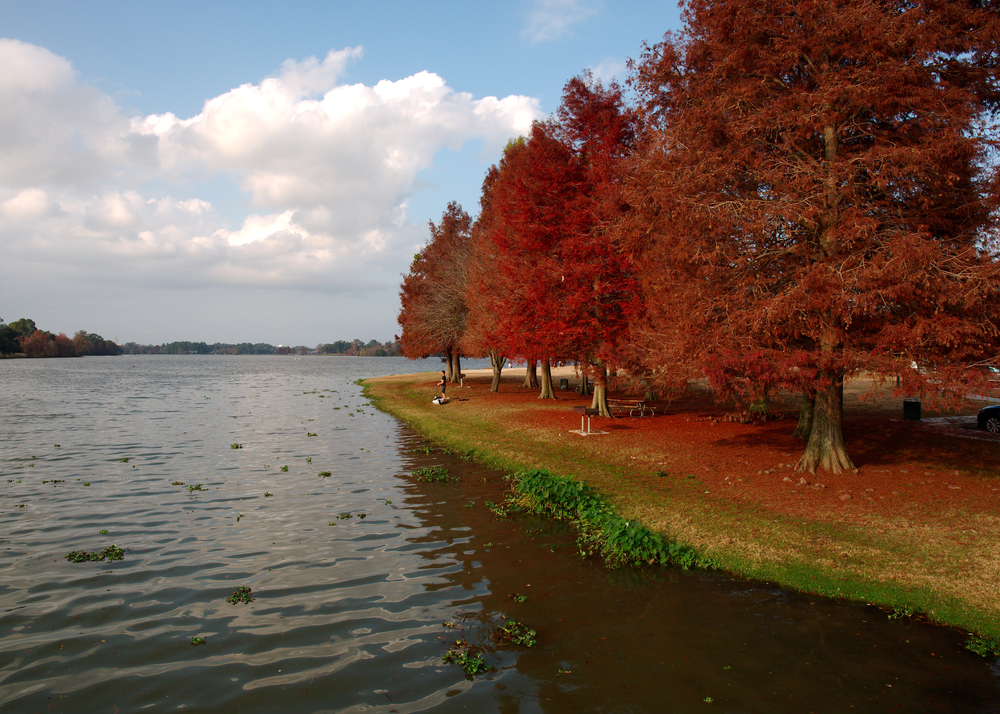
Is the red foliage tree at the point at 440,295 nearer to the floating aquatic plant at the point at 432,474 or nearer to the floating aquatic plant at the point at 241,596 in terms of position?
Answer: the floating aquatic plant at the point at 432,474

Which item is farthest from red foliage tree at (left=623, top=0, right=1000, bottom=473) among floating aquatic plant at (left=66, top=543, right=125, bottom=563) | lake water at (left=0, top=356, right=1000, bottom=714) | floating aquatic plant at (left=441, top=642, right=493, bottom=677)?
floating aquatic plant at (left=66, top=543, right=125, bottom=563)

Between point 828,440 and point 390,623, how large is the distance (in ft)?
39.6

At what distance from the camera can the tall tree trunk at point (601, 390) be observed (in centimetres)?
2462

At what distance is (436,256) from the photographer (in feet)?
165

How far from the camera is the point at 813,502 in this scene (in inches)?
507

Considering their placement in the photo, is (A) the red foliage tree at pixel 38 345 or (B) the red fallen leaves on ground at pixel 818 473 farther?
(A) the red foliage tree at pixel 38 345

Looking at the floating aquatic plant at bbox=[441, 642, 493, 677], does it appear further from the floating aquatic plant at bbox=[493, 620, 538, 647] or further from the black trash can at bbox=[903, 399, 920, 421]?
the black trash can at bbox=[903, 399, 920, 421]

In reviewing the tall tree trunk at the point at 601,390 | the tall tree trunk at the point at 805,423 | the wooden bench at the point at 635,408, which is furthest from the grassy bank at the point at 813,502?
the wooden bench at the point at 635,408

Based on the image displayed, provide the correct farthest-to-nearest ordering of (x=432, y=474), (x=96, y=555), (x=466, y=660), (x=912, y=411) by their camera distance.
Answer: (x=912, y=411) < (x=432, y=474) < (x=96, y=555) < (x=466, y=660)

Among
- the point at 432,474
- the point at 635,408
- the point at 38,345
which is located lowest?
the point at 432,474

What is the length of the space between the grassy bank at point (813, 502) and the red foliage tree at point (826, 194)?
7.10 feet

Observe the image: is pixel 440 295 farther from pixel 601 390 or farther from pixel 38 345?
pixel 38 345

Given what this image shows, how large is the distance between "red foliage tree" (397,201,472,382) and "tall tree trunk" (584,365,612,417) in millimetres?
17985

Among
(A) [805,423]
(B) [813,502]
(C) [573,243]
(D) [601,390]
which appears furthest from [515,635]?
(D) [601,390]
